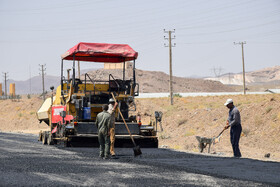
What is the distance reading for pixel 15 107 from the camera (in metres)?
78.4

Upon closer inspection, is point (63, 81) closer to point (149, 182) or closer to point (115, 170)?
point (115, 170)

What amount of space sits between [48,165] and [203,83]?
153359 mm

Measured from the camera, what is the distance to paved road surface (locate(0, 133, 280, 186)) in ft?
34.7

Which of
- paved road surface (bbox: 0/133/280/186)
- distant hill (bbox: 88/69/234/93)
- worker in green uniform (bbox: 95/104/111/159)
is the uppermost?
distant hill (bbox: 88/69/234/93)

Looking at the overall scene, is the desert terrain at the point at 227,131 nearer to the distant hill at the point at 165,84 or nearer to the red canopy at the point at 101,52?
the red canopy at the point at 101,52

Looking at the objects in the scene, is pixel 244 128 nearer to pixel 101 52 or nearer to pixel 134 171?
pixel 101 52

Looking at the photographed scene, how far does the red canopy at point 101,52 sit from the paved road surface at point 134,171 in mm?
4384

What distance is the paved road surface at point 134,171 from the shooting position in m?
10.6

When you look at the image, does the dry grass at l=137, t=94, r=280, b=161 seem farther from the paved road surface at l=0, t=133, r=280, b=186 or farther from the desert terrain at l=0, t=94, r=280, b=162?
the paved road surface at l=0, t=133, r=280, b=186

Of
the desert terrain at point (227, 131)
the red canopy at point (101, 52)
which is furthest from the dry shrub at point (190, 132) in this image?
the red canopy at point (101, 52)

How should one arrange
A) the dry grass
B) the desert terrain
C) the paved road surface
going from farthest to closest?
the dry grass
the desert terrain
the paved road surface

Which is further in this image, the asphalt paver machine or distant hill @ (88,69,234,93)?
distant hill @ (88,69,234,93)

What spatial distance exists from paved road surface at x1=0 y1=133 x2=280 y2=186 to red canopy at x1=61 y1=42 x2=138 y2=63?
4.38 metres

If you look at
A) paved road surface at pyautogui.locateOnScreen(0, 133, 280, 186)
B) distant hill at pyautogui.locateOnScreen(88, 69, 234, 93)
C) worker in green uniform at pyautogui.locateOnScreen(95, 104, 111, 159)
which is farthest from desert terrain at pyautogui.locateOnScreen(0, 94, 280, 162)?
distant hill at pyautogui.locateOnScreen(88, 69, 234, 93)
